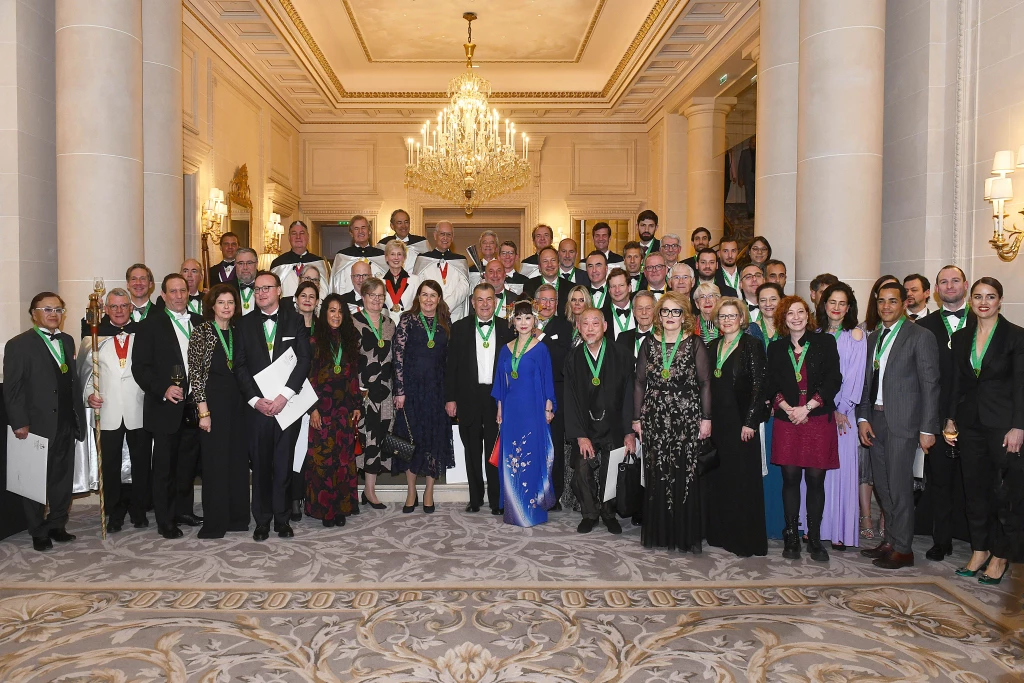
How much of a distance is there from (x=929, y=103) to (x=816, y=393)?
133 inches

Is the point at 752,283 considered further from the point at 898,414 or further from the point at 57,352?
the point at 57,352

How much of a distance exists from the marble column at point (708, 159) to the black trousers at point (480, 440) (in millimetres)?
7653

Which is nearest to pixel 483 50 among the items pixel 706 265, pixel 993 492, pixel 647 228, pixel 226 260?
pixel 647 228

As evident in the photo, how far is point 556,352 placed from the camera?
5.75 metres

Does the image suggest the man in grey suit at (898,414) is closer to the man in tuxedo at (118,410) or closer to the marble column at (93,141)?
the man in tuxedo at (118,410)

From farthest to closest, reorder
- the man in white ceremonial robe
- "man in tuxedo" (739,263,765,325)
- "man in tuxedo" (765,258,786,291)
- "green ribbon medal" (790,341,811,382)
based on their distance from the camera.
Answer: the man in white ceremonial robe, "man in tuxedo" (765,258,786,291), "man in tuxedo" (739,263,765,325), "green ribbon medal" (790,341,811,382)

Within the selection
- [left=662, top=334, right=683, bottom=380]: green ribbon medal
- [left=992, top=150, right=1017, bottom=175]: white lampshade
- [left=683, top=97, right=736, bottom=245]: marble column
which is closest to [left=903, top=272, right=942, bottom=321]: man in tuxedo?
[left=992, top=150, right=1017, bottom=175]: white lampshade

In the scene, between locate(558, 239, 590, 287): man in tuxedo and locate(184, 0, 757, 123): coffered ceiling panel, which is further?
locate(184, 0, 757, 123): coffered ceiling panel

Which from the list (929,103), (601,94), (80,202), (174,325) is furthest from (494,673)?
(601,94)

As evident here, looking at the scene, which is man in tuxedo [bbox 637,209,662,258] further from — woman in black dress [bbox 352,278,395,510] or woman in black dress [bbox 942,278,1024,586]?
woman in black dress [bbox 942,278,1024,586]

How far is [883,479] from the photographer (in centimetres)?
477

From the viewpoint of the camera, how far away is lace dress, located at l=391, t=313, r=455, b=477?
5.72 m

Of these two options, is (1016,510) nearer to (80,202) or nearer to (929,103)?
(929,103)

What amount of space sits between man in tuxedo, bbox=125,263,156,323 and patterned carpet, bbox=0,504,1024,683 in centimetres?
161
